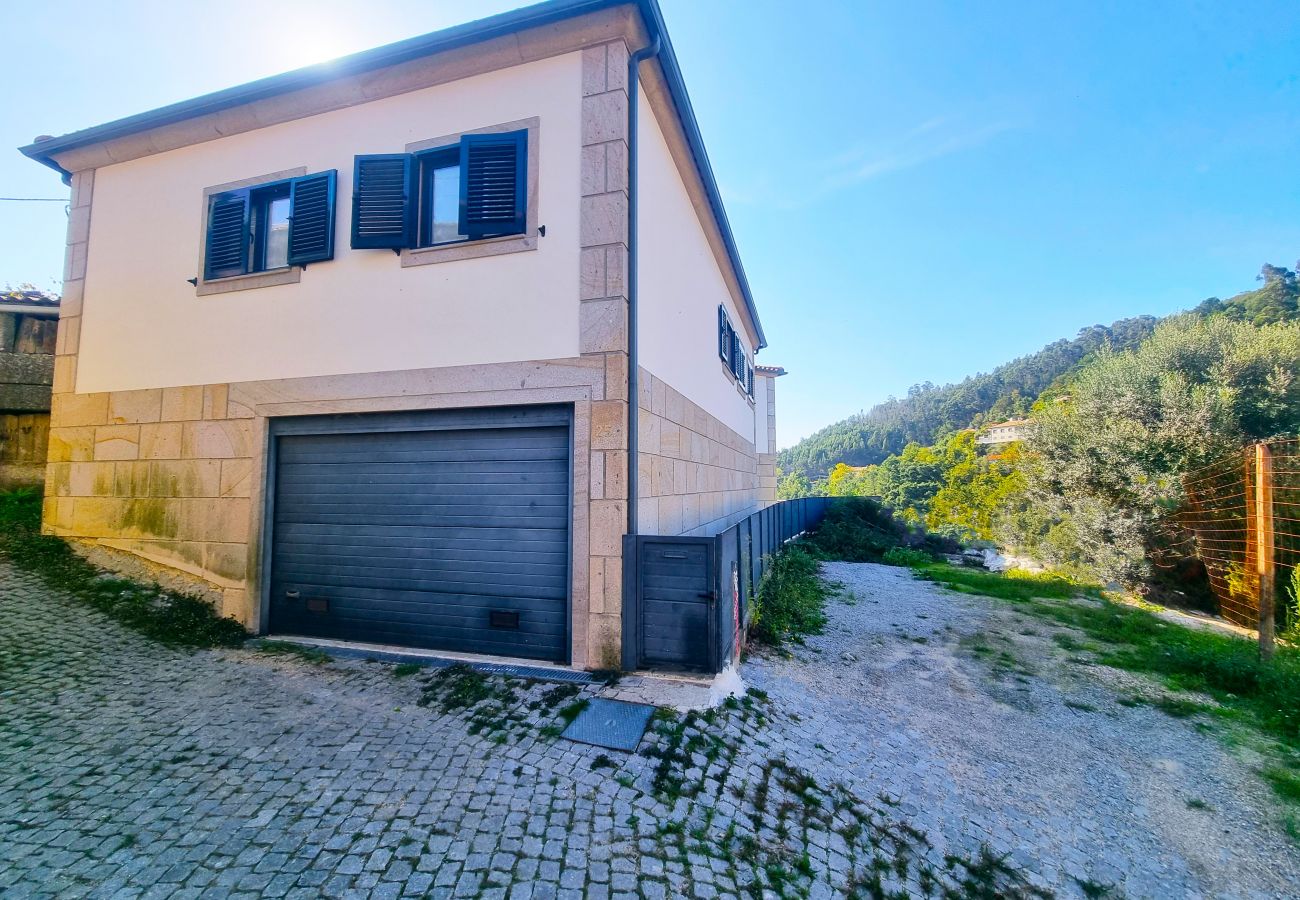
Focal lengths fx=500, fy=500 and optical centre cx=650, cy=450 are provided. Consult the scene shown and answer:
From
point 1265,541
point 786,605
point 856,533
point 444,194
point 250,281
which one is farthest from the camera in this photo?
point 856,533

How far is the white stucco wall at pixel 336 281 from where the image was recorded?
4.88 meters

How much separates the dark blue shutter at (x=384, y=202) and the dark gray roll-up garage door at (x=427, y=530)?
1.83 metres

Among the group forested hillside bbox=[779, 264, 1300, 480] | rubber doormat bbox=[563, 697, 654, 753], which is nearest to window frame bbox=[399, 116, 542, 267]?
rubber doormat bbox=[563, 697, 654, 753]

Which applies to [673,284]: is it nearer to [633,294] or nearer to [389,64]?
[633,294]

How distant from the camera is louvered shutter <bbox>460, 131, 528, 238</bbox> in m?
4.92

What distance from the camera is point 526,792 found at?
286 centimetres

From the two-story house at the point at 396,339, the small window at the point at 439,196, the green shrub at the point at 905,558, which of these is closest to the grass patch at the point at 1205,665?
the green shrub at the point at 905,558

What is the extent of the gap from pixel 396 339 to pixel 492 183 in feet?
6.07

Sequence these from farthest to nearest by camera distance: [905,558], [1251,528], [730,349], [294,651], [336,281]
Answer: [905,558] < [730,349] < [1251,528] < [336,281] < [294,651]

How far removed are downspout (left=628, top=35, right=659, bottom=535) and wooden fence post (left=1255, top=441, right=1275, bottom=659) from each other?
24.2 ft

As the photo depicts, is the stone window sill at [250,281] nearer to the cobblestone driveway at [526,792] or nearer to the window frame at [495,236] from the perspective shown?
the window frame at [495,236]

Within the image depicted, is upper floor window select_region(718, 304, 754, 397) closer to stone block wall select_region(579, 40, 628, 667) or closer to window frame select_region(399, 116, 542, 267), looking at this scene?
stone block wall select_region(579, 40, 628, 667)

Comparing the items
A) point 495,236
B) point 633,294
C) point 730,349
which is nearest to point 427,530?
point 495,236

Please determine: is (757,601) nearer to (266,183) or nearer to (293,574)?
(293,574)
